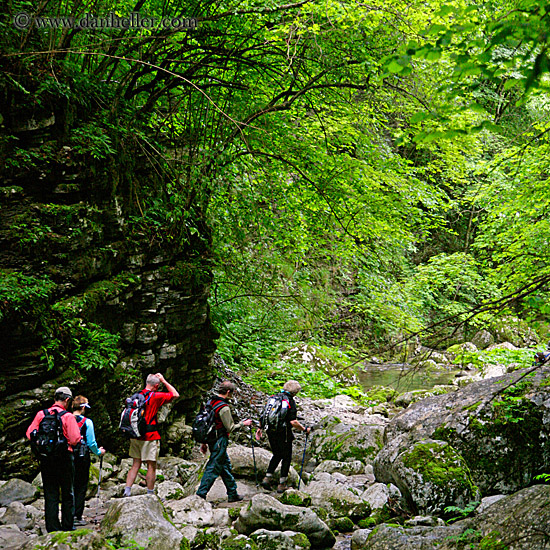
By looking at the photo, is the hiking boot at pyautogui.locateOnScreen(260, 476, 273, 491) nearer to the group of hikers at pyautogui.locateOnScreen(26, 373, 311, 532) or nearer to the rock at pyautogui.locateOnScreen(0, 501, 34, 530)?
the group of hikers at pyautogui.locateOnScreen(26, 373, 311, 532)

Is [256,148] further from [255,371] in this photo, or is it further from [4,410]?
[4,410]

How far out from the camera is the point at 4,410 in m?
5.70

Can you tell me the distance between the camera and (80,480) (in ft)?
17.7

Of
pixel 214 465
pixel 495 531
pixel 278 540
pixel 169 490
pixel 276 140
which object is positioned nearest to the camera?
pixel 495 531

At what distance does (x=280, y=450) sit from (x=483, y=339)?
1857 cm

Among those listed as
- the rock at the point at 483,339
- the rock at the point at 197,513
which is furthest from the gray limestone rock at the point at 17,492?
the rock at the point at 483,339

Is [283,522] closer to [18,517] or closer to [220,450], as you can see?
[220,450]

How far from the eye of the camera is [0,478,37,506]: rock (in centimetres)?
527

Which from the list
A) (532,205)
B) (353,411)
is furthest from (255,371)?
(532,205)

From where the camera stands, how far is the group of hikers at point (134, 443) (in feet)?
15.1

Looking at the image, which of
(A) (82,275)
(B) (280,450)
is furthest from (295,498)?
(A) (82,275)

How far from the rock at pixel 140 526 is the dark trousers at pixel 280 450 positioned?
2.73m

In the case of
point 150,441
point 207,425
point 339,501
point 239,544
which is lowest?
point 339,501

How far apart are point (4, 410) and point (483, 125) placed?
19.8ft
